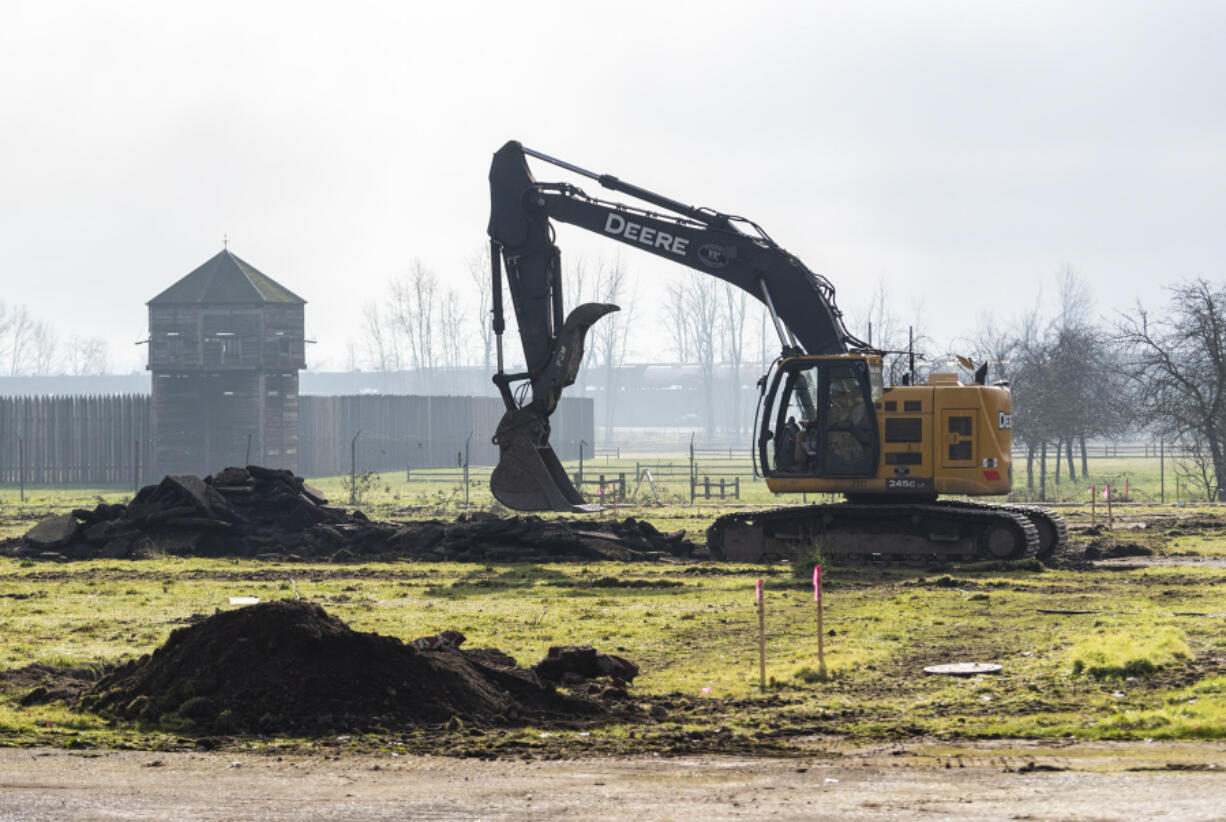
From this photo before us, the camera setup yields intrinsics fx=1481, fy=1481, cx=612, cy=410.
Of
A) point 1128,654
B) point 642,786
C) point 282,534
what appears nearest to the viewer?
point 642,786

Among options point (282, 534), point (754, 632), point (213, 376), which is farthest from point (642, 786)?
point (213, 376)

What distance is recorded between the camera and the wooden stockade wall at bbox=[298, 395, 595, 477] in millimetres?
61094

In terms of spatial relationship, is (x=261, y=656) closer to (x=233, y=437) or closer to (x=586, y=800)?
(x=586, y=800)

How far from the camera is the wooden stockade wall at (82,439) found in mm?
56750

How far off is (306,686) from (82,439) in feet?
160

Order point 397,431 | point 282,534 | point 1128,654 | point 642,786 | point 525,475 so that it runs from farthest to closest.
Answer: point 397,431, point 282,534, point 525,475, point 1128,654, point 642,786

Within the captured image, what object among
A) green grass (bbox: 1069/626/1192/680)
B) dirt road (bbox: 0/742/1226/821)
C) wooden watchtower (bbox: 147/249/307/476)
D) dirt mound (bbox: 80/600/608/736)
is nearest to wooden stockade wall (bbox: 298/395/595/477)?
wooden watchtower (bbox: 147/249/307/476)

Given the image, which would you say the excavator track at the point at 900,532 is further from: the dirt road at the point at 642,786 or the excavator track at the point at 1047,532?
the dirt road at the point at 642,786

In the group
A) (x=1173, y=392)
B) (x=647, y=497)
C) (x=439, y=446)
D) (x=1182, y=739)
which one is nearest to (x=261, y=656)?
(x=1182, y=739)

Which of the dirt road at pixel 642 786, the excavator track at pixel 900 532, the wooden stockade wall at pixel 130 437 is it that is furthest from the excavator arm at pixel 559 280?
the wooden stockade wall at pixel 130 437

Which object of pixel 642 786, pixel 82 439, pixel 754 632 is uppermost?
pixel 82 439

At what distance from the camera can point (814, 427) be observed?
22.9 meters

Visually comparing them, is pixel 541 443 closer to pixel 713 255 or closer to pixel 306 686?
pixel 713 255

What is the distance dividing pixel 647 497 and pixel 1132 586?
2456 cm
